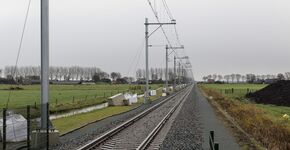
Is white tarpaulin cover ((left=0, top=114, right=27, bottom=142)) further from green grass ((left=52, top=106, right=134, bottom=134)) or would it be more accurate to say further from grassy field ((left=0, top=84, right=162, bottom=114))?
green grass ((left=52, top=106, right=134, bottom=134))

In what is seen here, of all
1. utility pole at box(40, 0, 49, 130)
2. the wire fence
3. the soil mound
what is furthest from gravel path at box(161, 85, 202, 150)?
the soil mound

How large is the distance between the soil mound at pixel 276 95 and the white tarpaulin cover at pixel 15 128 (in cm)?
4735

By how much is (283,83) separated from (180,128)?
57.2 m

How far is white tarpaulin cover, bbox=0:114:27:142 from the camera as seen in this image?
16.4 metres

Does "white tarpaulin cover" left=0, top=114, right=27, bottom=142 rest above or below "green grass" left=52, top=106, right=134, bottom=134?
above

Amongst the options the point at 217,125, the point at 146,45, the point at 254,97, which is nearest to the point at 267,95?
the point at 254,97

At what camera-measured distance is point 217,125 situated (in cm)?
2498

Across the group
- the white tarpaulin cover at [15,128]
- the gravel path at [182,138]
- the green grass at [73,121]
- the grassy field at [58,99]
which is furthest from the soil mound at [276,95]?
the white tarpaulin cover at [15,128]

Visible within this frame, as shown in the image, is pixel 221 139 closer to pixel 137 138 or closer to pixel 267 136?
pixel 267 136

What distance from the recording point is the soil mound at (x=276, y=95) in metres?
62.2

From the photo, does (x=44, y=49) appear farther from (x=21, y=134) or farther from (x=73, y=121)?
(x=73, y=121)

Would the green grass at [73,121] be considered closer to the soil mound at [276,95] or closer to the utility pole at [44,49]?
the utility pole at [44,49]

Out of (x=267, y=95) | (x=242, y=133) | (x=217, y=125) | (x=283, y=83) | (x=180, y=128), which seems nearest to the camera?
(x=242, y=133)

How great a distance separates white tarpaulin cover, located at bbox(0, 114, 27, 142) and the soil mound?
155 ft
